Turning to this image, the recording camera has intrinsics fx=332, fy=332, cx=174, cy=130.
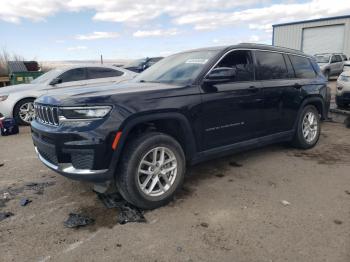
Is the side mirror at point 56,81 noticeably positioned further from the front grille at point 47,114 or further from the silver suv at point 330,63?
the silver suv at point 330,63

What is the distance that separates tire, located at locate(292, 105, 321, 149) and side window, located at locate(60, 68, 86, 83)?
19.1 ft

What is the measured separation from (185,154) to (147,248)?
133 cm

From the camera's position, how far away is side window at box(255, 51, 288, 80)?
15.2 ft

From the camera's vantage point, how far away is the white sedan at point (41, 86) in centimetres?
812

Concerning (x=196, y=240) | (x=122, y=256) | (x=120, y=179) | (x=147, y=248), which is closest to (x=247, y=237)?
(x=196, y=240)

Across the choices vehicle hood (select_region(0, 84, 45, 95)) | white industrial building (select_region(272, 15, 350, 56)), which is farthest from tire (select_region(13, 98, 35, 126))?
white industrial building (select_region(272, 15, 350, 56))

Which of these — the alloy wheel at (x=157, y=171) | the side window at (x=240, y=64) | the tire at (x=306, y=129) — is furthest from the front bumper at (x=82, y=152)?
the tire at (x=306, y=129)

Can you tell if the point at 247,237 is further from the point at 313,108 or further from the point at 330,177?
the point at 313,108

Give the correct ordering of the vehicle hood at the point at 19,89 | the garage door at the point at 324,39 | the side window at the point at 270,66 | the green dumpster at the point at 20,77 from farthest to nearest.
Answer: the garage door at the point at 324,39, the green dumpster at the point at 20,77, the vehicle hood at the point at 19,89, the side window at the point at 270,66

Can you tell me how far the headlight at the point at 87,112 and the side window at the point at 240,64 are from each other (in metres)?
1.69

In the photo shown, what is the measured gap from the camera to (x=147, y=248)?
2.86m

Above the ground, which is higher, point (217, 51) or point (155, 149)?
point (217, 51)

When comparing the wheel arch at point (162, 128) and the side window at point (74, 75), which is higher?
the side window at point (74, 75)

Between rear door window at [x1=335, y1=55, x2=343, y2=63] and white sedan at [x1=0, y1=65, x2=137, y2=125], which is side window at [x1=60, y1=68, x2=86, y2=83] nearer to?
white sedan at [x1=0, y1=65, x2=137, y2=125]
